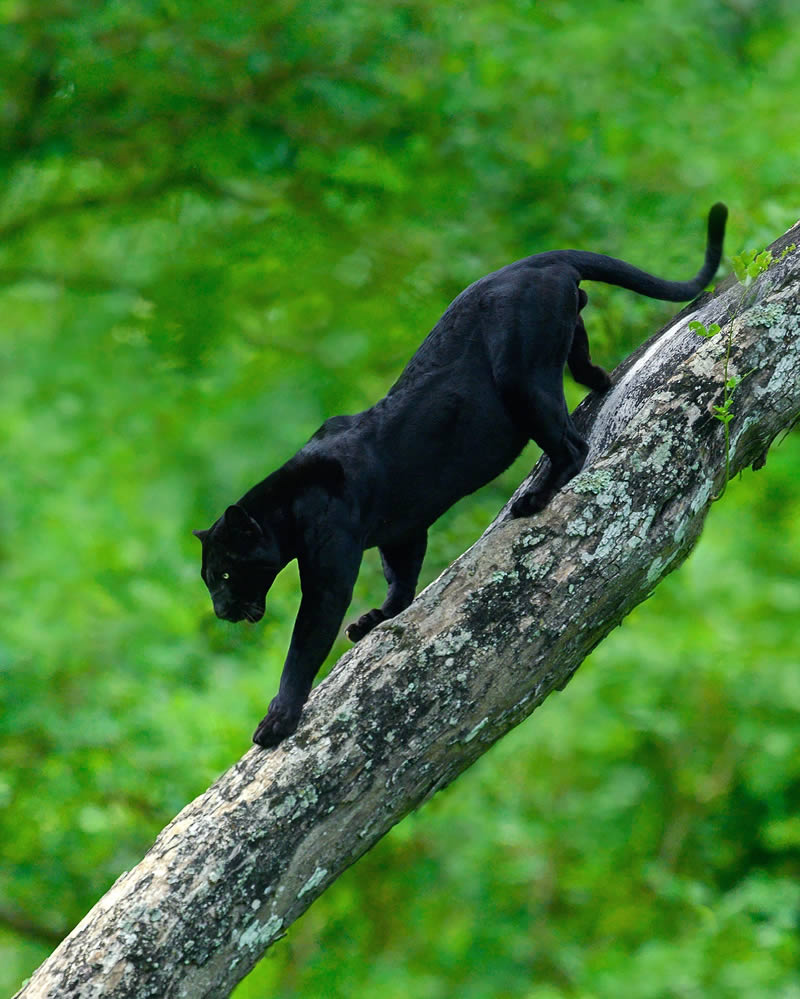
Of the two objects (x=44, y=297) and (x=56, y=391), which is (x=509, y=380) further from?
(x=44, y=297)

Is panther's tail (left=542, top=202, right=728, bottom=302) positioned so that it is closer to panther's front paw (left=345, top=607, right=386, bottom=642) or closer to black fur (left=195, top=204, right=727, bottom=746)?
black fur (left=195, top=204, right=727, bottom=746)

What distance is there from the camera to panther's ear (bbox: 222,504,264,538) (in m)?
2.94

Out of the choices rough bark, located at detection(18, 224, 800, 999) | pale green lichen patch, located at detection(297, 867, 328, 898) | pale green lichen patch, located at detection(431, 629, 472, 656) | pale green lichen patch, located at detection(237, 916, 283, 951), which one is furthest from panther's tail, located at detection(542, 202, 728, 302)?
pale green lichen patch, located at detection(237, 916, 283, 951)

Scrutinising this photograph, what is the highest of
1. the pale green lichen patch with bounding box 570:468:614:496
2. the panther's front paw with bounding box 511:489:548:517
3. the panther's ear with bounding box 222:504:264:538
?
the pale green lichen patch with bounding box 570:468:614:496

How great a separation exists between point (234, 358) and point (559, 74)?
3.22m

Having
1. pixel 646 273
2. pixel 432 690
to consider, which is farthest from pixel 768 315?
pixel 432 690

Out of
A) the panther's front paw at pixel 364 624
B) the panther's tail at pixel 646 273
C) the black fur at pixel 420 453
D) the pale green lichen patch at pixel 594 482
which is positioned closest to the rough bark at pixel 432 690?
the pale green lichen patch at pixel 594 482

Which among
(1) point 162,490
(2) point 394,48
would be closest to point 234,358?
(1) point 162,490

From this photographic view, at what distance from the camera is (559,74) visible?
6.88 metres

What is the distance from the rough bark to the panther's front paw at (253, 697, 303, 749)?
0.03 metres

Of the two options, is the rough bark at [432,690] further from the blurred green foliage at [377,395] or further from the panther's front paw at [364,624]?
the blurred green foliage at [377,395]

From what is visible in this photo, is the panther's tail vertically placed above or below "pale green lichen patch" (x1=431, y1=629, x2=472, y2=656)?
above

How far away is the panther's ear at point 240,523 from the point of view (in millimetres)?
2939

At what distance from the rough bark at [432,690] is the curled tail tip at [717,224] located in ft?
1.81
